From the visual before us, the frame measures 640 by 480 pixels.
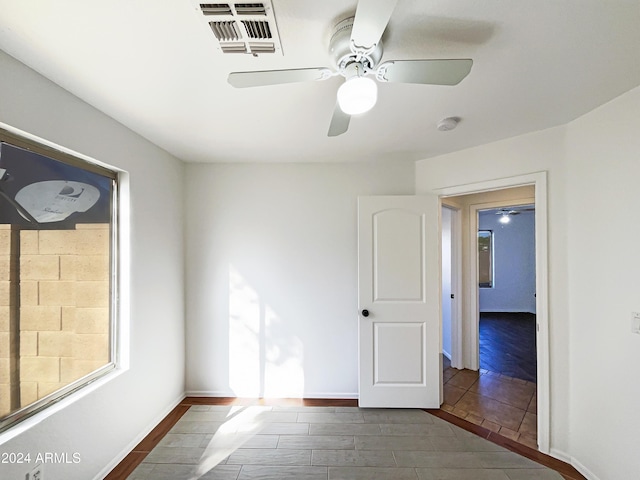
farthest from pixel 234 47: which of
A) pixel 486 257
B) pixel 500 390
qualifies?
pixel 486 257

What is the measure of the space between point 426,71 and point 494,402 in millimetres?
3070

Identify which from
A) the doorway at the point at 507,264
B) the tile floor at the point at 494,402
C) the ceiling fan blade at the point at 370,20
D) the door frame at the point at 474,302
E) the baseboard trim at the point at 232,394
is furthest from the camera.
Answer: the doorway at the point at 507,264

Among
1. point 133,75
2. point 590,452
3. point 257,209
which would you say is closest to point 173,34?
point 133,75

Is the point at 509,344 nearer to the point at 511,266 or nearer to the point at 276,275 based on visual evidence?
the point at 511,266

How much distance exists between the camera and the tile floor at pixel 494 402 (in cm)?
236

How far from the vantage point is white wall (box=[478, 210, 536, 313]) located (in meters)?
6.61

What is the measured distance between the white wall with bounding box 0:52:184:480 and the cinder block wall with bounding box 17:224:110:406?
182 mm

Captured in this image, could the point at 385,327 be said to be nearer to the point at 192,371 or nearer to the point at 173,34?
the point at 192,371

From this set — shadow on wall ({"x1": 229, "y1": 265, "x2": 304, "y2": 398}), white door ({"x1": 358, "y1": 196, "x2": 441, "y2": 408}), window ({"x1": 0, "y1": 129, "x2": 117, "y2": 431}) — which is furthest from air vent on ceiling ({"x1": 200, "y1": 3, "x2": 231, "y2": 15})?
shadow on wall ({"x1": 229, "y1": 265, "x2": 304, "y2": 398})

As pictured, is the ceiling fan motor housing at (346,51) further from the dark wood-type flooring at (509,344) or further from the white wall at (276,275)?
the dark wood-type flooring at (509,344)

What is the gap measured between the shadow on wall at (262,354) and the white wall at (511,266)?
556 centimetres

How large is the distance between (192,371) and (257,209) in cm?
180

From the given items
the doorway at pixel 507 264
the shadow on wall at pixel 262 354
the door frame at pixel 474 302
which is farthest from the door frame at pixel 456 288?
the doorway at pixel 507 264

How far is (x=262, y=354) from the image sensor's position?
9.45 ft
